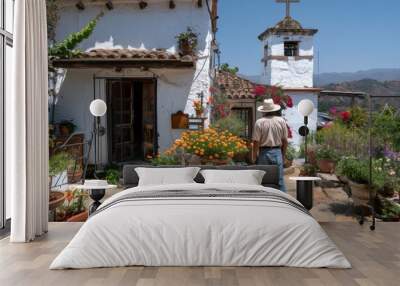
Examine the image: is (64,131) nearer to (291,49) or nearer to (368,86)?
(291,49)

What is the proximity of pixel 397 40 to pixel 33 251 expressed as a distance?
94.5 feet

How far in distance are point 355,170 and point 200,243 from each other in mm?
A: 3520

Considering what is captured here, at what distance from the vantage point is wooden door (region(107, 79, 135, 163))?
1030 centimetres

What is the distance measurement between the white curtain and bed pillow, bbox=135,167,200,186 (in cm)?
115

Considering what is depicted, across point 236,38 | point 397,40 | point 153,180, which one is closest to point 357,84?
point 236,38

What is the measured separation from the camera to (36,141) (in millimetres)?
5309

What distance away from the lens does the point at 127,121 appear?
1107 centimetres

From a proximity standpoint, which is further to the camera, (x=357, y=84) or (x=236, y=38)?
(x=236, y=38)

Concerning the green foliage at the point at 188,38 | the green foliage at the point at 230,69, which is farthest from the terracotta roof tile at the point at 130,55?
the green foliage at the point at 230,69

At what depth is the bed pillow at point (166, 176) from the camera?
5867mm

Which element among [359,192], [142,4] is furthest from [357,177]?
[142,4]

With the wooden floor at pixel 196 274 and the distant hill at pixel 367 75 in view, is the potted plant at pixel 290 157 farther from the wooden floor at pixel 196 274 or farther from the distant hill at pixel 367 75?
the distant hill at pixel 367 75

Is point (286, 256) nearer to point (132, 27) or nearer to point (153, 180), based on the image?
point (153, 180)

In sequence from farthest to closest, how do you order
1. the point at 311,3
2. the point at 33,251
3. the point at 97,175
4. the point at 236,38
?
1. the point at 311,3
2. the point at 236,38
3. the point at 97,175
4. the point at 33,251
